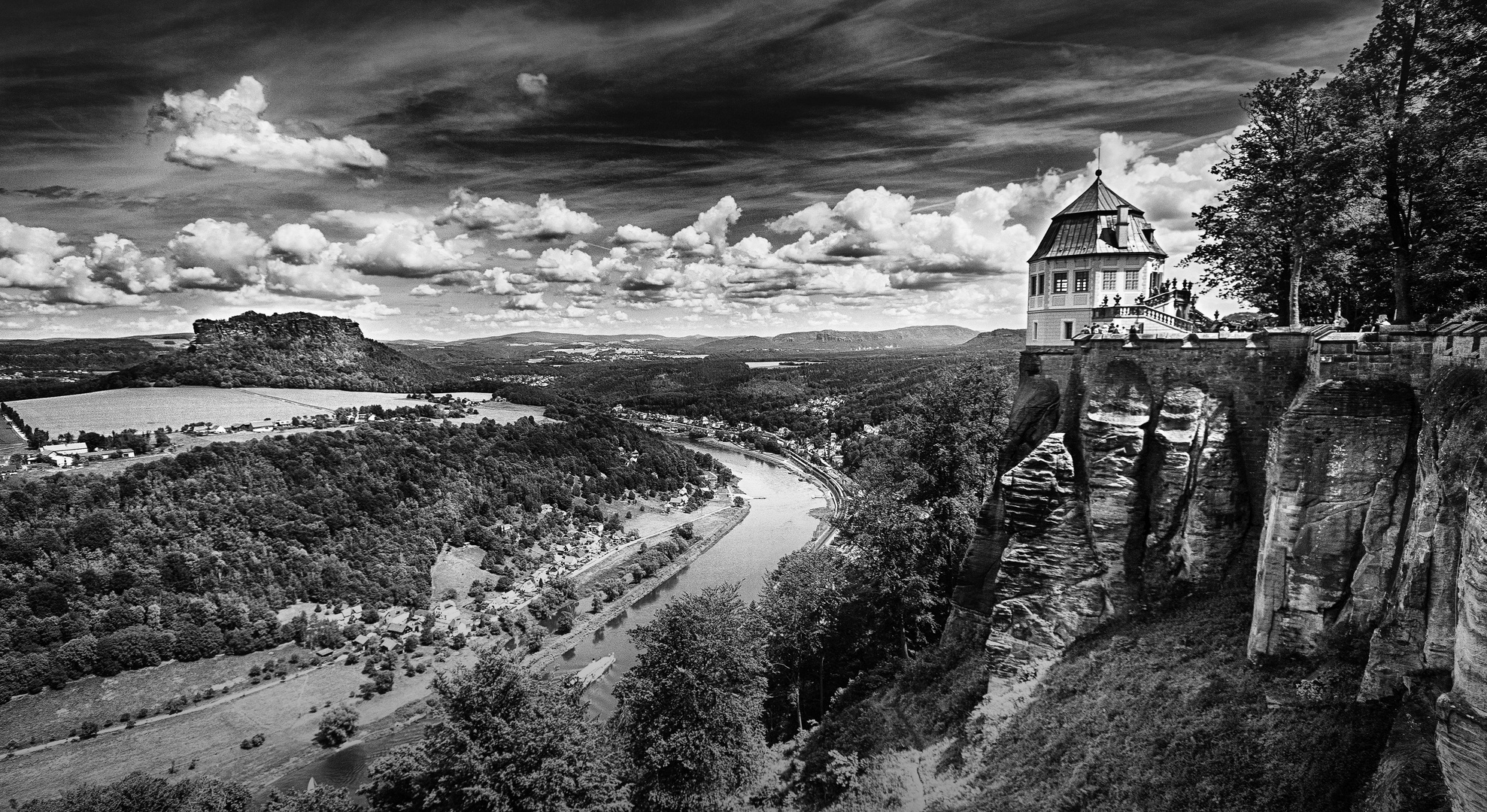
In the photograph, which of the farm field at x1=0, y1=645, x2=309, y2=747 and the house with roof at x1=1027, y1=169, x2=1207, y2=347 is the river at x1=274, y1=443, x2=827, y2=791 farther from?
the house with roof at x1=1027, y1=169, x2=1207, y2=347

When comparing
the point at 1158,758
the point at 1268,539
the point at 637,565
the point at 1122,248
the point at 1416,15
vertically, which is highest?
the point at 1416,15

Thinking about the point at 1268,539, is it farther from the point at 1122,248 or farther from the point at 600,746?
the point at 600,746

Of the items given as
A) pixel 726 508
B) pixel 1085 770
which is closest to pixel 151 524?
pixel 726 508

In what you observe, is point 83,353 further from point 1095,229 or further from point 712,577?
point 1095,229

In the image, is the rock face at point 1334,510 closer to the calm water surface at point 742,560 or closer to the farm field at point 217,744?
the calm water surface at point 742,560

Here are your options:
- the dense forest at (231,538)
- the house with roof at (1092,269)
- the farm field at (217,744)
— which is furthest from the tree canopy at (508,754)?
the dense forest at (231,538)

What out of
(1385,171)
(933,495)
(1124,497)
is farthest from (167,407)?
(1385,171)

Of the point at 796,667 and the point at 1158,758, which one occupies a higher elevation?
the point at 1158,758
